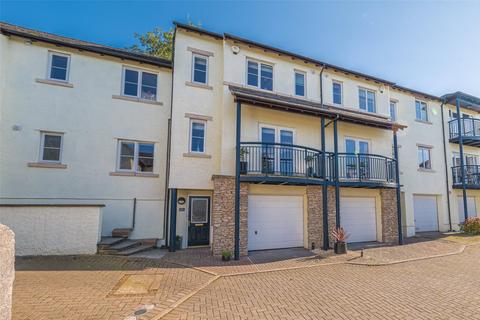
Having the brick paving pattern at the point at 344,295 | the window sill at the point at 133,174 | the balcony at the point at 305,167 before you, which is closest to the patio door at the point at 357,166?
the balcony at the point at 305,167

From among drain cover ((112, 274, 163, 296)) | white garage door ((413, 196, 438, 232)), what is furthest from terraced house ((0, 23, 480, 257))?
white garage door ((413, 196, 438, 232))

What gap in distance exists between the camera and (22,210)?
8.66 meters

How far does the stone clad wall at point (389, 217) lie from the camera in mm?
12852

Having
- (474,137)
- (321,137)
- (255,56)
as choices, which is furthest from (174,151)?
(474,137)

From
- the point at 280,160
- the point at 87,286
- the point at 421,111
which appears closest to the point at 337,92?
the point at 280,160

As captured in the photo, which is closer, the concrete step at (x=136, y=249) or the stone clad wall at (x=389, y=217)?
the concrete step at (x=136, y=249)

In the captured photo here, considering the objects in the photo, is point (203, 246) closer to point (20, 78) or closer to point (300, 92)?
point (300, 92)

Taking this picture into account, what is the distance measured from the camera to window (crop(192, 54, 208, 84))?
1184 cm

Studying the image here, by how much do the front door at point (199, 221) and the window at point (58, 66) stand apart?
788 centimetres

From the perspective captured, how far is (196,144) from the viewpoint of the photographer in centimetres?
1155

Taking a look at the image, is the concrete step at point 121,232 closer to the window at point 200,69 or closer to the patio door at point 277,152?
the patio door at point 277,152

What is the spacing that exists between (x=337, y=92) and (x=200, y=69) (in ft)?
26.0

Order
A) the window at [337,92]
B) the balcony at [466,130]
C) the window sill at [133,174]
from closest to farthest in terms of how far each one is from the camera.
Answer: the window sill at [133,174], the window at [337,92], the balcony at [466,130]

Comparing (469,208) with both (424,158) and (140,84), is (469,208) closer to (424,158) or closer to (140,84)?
(424,158)
